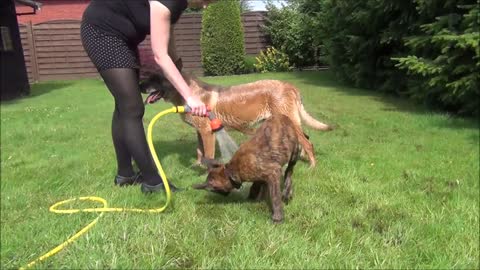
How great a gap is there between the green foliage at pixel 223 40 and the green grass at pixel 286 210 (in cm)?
1211

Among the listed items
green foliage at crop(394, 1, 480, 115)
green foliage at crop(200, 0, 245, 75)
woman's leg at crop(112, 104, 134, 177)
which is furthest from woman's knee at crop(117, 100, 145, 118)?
green foliage at crop(200, 0, 245, 75)

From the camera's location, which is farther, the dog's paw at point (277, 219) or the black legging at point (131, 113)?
the black legging at point (131, 113)

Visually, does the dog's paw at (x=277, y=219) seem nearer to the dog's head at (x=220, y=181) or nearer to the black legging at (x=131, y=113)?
the dog's head at (x=220, y=181)

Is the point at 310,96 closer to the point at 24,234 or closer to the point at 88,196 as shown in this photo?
the point at 88,196

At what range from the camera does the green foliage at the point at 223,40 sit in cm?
1870

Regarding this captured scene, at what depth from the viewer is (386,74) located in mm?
11867

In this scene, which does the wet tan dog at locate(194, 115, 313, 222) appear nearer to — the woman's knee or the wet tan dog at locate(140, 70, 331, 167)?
the woman's knee

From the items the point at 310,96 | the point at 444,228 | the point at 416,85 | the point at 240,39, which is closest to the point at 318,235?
the point at 444,228

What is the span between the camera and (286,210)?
3.89 m

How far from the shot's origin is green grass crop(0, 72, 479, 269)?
298 cm

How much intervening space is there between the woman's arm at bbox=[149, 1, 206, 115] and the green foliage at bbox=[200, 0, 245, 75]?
51.5ft

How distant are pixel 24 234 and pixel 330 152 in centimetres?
383

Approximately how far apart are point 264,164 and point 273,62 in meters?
16.6

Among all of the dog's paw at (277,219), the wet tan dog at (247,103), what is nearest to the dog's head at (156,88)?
the wet tan dog at (247,103)
